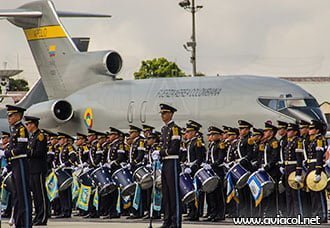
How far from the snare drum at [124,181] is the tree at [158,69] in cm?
5175

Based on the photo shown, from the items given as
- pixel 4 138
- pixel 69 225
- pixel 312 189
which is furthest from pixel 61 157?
pixel 312 189

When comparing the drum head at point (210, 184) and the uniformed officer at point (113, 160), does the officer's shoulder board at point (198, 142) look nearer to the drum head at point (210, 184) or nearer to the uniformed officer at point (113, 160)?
the drum head at point (210, 184)

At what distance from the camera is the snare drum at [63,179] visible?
743 inches

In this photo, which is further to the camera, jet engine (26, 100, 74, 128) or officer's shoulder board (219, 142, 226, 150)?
jet engine (26, 100, 74, 128)

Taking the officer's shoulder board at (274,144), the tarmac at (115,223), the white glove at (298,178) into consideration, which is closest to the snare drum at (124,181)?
the tarmac at (115,223)

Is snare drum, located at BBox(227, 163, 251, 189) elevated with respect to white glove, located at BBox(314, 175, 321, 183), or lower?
elevated

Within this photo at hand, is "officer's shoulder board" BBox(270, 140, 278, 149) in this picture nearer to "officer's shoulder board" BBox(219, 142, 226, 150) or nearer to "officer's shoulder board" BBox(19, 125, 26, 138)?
"officer's shoulder board" BBox(219, 142, 226, 150)

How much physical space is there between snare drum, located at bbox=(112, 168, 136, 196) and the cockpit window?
657 centimetres

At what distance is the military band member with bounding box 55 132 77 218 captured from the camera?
19016 millimetres

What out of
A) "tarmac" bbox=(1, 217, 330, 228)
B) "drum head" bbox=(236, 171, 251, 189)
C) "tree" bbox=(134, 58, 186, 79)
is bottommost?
"tarmac" bbox=(1, 217, 330, 228)

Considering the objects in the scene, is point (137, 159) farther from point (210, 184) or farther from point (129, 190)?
point (210, 184)

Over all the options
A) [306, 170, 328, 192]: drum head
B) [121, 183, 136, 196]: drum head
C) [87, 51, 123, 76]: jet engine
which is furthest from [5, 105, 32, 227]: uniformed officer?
[87, 51, 123, 76]: jet engine

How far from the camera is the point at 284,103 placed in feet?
77.0

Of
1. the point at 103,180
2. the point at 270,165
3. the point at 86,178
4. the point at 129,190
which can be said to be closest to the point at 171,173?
the point at 270,165
